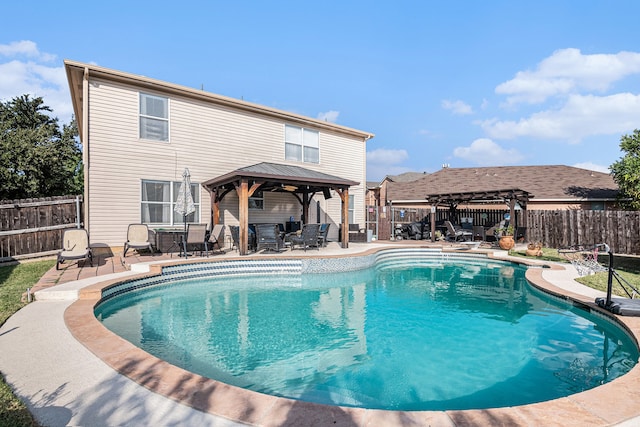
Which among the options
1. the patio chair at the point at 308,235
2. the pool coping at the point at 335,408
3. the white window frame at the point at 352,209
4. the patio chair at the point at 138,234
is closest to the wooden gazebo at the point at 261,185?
the patio chair at the point at 308,235

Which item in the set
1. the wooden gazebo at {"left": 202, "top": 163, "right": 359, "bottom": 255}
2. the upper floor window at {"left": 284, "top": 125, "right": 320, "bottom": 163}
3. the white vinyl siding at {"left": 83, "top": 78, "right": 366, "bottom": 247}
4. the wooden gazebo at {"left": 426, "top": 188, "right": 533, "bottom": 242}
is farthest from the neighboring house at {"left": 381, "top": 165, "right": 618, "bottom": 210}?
the white vinyl siding at {"left": 83, "top": 78, "right": 366, "bottom": 247}

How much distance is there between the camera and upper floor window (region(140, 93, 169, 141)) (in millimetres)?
11273

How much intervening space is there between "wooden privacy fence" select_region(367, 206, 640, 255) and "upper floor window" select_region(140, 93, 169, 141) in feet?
37.2

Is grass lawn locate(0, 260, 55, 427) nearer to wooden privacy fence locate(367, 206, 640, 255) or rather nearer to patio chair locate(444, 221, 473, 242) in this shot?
wooden privacy fence locate(367, 206, 640, 255)

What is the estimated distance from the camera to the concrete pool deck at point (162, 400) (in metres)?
2.35

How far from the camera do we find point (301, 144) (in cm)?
1522

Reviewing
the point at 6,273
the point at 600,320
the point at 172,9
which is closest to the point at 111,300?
the point at 6,273

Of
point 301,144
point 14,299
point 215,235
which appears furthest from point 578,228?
point 14,299

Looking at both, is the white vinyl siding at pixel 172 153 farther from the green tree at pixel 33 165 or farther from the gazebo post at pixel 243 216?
the green tree at pixel 33 165

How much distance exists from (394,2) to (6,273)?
15.2 metres

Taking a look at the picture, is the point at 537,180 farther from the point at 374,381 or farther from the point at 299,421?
the point at 299,421

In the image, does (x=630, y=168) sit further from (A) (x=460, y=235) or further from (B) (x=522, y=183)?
(B) (x=522, y=183)

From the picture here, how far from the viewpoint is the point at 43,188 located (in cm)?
2059

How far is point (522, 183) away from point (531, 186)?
34.0 inches
